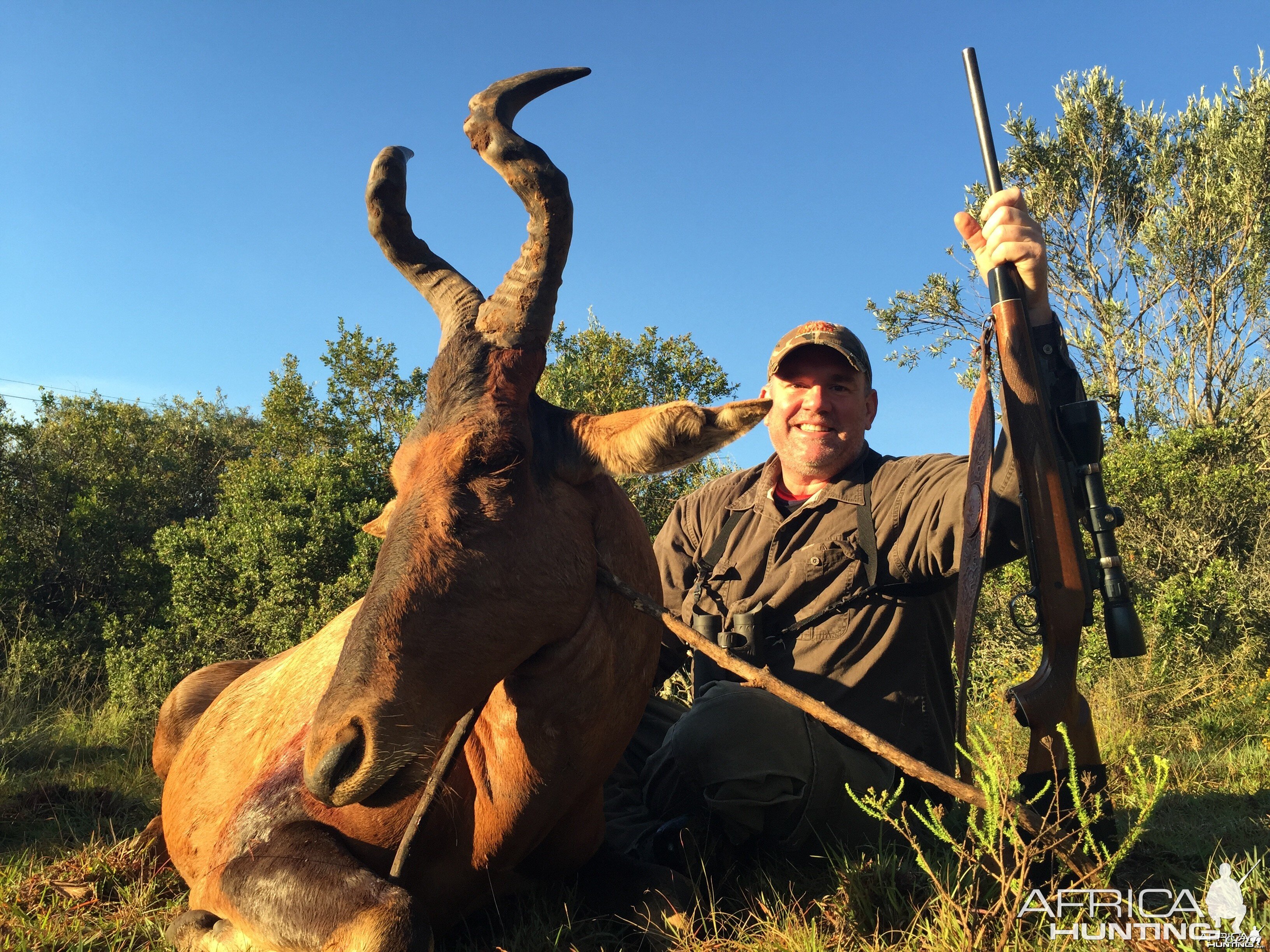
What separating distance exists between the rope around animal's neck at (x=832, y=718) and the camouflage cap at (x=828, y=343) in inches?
87.6

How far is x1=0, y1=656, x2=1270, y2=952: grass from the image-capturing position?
281cm

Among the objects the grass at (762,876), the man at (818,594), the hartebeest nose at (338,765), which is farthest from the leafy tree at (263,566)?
the hartebeest nose at (338,765)

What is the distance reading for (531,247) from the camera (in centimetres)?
313

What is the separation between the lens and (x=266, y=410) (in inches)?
696

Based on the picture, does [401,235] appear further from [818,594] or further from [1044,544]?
[1044,544]

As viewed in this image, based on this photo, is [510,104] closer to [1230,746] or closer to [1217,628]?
[1230,746]

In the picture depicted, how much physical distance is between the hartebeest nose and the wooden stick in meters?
0.95

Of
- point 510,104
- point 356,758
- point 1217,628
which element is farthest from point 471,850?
point 1217,628

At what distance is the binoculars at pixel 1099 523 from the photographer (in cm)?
321

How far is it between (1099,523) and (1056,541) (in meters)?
0.21

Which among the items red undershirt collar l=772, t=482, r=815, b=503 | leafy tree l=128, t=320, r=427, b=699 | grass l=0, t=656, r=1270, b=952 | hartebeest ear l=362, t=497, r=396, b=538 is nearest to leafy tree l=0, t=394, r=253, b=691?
leafy tree l=128, t=320, r=427, b=699

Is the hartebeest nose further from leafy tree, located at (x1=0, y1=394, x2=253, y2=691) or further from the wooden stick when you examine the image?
leafy tree, located at (x1=0, y1=394, x2=253, y2=691)
